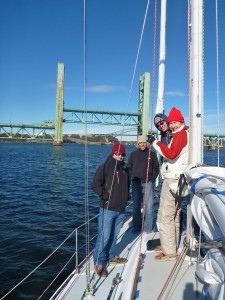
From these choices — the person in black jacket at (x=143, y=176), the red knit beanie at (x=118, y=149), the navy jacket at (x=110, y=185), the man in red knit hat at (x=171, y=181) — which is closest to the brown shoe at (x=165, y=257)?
the man in red knit hat at (x=171, y=181)

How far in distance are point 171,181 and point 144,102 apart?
67.0 metres

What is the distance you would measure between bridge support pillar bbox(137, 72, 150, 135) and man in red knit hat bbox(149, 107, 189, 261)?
5941cm

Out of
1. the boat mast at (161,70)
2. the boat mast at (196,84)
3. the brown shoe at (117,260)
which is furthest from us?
the boat mast at (161,70)

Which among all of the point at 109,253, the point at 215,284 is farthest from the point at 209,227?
the point at 109,253

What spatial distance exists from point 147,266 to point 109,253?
0.57 m

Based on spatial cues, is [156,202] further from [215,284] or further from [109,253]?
[215,284]

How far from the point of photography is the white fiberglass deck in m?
3.16

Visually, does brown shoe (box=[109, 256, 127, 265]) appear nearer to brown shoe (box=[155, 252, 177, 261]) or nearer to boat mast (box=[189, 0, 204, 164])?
brown shoe (box=[155, 252, 177, 261])

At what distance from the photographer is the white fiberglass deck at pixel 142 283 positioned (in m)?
3.16

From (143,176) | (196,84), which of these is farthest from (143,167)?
(196,84)

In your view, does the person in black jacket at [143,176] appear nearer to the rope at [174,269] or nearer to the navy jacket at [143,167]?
the navy jacket at [143,167]

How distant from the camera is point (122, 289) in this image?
10.8 ft

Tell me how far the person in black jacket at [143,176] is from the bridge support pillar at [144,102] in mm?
57956

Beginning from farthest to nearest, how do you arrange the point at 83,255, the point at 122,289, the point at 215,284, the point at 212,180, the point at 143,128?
the point at 143,128 < the point at 83,255 < the point at 122,289 < the point at 212,180 < the point at 215,284
